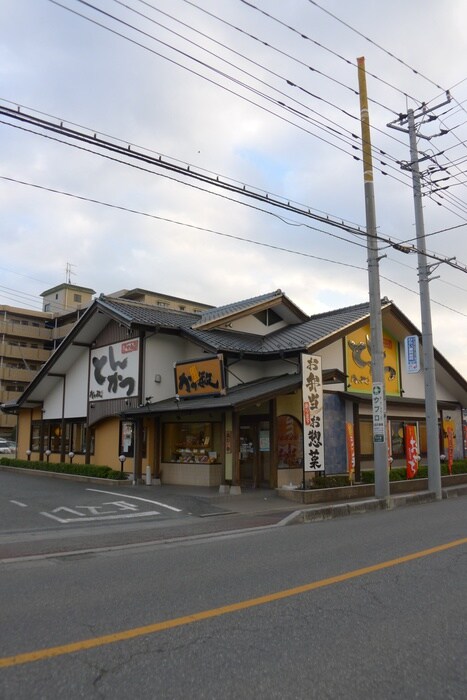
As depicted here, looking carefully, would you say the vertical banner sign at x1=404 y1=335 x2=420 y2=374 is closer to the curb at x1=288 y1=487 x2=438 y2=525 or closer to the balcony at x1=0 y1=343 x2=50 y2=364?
the curb at x1=288 y1=487 x2=438 y2=525

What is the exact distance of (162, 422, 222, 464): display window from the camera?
18.0m

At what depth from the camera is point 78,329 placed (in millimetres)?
22188

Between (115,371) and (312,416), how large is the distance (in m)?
8.90

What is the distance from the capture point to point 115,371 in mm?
20953

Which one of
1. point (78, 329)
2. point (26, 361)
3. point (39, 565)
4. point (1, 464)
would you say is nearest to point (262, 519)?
point (39, 565)

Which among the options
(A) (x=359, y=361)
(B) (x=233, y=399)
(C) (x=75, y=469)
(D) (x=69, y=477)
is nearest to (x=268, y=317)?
(A) (x=359, y=361)

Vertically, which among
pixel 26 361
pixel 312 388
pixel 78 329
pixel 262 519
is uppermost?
pixel 26 361

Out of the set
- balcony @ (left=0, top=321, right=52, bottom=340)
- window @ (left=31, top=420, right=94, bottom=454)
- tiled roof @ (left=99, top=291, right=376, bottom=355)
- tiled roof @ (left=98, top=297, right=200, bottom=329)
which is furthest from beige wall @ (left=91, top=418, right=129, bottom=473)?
balcony @ (left=0, top=321, right=52, bottom=340)

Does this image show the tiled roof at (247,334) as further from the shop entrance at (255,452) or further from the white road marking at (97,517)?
the white road marking at (97,517)

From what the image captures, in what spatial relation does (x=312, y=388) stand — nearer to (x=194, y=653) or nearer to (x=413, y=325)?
(x=413, y=325)

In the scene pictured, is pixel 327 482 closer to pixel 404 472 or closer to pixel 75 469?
pixel 404 472

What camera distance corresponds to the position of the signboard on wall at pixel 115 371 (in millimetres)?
19812

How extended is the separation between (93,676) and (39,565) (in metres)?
4.38

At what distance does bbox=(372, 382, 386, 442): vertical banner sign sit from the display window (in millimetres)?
5446
